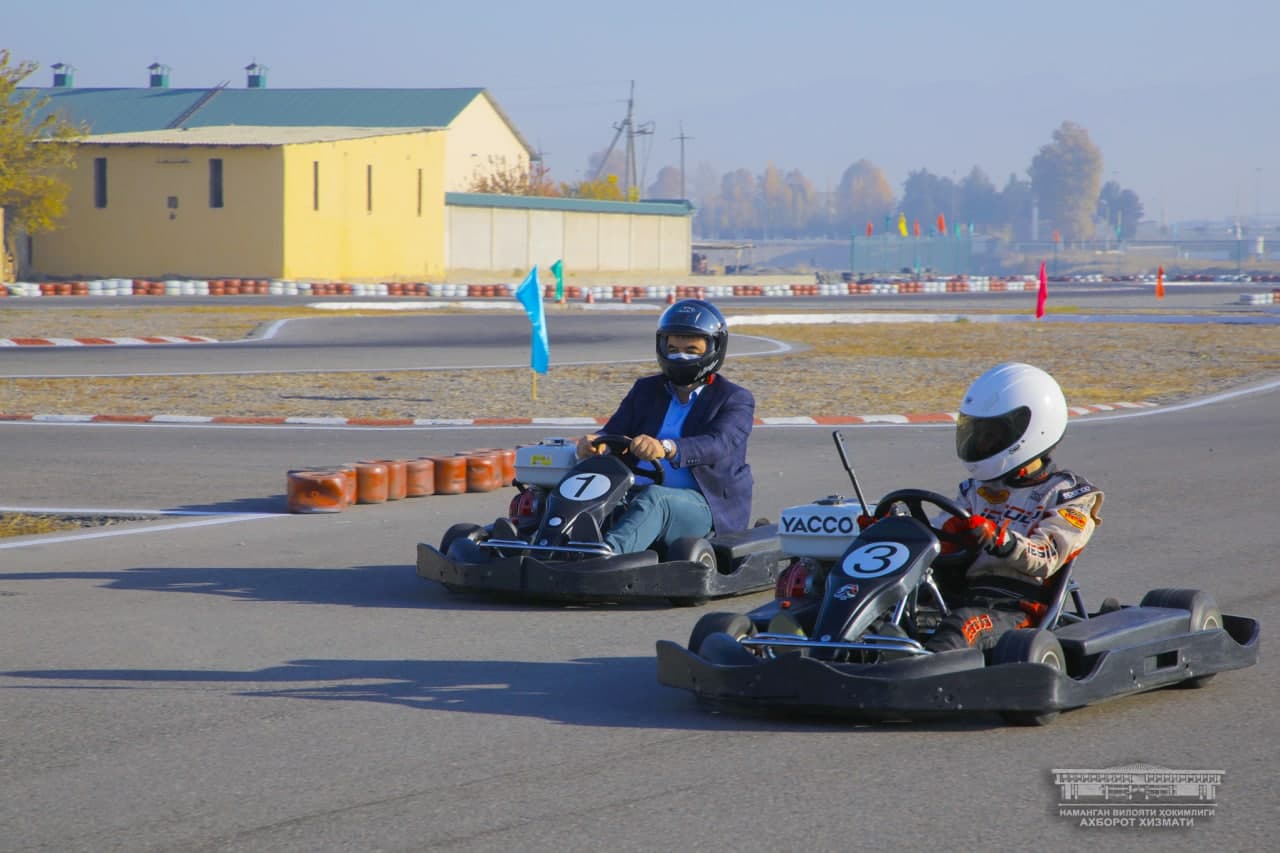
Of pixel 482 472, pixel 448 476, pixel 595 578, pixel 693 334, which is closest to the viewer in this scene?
pixel 595 578

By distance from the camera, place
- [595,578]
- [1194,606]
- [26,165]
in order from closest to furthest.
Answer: [1194,606] → [595,578] → [26,165]

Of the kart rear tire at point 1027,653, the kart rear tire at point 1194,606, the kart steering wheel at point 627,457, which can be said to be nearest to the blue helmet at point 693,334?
the kart steering wheel at point 627,457

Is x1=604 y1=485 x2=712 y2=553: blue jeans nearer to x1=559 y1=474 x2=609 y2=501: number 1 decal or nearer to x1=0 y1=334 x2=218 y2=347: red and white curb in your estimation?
x1=559 y1=474 x2=609 y2=501: number 1 decal

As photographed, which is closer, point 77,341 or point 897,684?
point 897,684

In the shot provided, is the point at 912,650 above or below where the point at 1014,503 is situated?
below

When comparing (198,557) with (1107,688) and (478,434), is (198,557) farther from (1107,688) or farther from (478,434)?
(478,434)

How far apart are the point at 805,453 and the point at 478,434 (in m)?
3.05

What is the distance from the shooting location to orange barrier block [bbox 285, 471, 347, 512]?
9.70 metres

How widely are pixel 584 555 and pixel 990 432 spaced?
2.04 meters

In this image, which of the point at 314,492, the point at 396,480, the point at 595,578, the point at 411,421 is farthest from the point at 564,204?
the point at 595,578

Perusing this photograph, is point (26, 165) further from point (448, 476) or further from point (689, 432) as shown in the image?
point (689, 432)

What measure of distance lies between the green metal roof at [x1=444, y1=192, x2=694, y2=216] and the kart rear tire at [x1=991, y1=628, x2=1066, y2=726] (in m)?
57.1

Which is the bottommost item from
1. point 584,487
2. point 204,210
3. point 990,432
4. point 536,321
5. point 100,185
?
point 584,487

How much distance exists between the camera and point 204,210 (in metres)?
53.1
